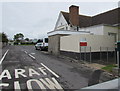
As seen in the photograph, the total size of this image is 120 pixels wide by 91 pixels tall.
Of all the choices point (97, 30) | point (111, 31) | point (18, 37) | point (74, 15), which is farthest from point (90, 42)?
point (18, 37)

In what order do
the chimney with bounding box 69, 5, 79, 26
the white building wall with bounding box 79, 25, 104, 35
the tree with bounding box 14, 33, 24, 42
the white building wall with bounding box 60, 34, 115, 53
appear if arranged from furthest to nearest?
the tree with bounding box 14, 33, 24, 42, the chimney with bounding box 69, 5, 79, 26, the white building wall with bounding box 79, 25, 104, 35, the white building wall with bounding box 60, 34, 115, 53

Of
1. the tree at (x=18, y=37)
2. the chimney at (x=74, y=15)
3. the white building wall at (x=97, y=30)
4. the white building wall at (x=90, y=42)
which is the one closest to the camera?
the white building wall at (x=90, y=42)

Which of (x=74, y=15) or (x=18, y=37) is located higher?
(x=74, y=15)

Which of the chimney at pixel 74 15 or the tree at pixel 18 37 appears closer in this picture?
the chimney at pixel 74 15

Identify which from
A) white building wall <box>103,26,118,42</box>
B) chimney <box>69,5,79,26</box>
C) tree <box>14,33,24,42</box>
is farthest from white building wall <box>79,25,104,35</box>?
tree <box>14,33,24,42</box>

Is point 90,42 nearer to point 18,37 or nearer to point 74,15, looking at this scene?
point 74,15

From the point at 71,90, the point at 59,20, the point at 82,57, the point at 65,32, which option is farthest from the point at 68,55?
the point at 59,20

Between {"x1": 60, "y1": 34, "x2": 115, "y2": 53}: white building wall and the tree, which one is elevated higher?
the tree

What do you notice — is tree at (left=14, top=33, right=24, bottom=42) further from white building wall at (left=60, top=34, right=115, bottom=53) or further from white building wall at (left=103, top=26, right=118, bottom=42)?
white building wall at (left=103, top=26, right=118, bottom=42)

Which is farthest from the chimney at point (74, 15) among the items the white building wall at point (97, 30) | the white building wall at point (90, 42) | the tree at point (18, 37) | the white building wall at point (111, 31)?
the tree at point (18, 37)

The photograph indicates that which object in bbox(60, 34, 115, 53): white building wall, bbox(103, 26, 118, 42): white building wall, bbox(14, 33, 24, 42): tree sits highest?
bbox(14, 33, 24, 42): tree

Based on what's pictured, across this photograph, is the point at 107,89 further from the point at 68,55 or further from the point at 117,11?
the point at 117,11

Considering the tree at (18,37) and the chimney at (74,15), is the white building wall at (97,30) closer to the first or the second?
the chimney at (74,15)

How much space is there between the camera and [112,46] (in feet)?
43.0
